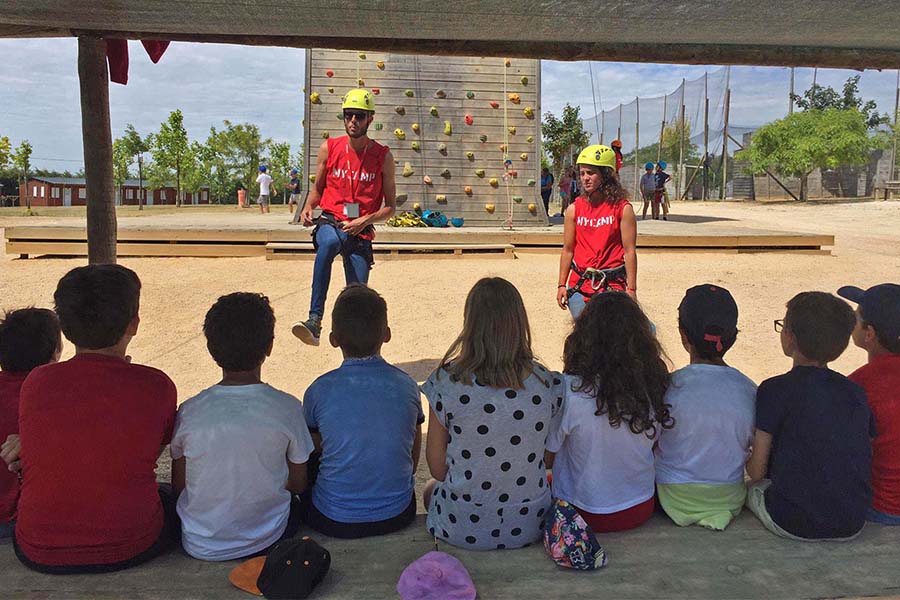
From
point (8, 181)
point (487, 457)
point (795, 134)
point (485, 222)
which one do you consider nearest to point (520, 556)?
point (487, 457)

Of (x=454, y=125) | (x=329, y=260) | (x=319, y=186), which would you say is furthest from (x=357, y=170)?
(x=454, y=125)

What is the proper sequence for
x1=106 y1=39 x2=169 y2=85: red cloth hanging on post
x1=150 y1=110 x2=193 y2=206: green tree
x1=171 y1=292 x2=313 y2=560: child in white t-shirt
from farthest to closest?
1. x1=150 y1=110 x2=193 y2=206: green tree
2. x1=106 y1=39 x2=169 y2=85: red cloth hanging on post
3. x1=171 y1=292 x2=313 y2=560: child in white t-shirt

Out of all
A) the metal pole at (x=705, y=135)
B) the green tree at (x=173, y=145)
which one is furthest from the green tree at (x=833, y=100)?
the green tree at (x=173, y=145)

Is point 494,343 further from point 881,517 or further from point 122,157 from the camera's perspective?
point 122,157

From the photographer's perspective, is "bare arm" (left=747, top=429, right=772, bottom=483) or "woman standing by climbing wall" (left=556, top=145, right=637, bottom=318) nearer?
"bare arm" (left=747, top=429, right=772, bottom=483)

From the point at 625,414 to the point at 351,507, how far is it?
1.01 m

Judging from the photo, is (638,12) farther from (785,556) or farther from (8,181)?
(8,181)

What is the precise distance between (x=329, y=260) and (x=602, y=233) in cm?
180

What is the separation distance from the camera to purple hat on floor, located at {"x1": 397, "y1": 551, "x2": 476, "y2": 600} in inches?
80.7

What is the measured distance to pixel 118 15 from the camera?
11.0ft

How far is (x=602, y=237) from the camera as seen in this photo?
454 cm

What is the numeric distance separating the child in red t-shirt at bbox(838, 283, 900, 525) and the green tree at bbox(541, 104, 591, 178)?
173ft

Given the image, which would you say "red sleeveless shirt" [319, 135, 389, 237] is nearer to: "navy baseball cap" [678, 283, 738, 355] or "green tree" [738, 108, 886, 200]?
"navy baseball cap" [678, 283, 738, 355]

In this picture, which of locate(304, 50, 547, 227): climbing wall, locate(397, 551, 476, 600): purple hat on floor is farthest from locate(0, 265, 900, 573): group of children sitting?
locate(304, 50, 547, 227): climbing wall
